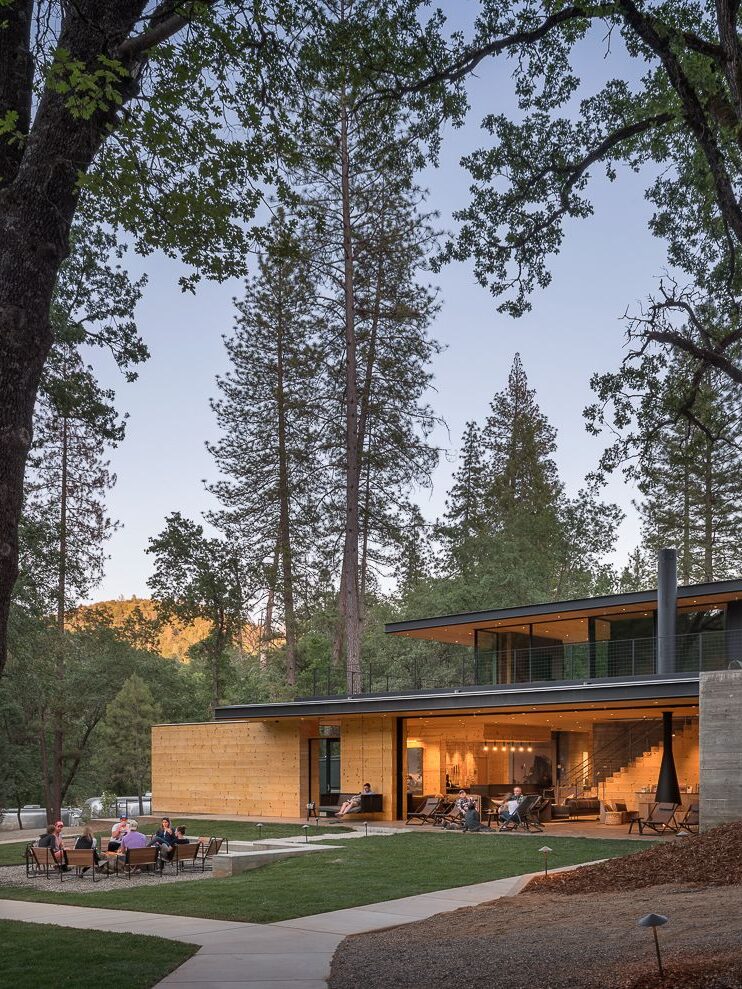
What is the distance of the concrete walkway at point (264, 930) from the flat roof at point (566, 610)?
13.0 metres

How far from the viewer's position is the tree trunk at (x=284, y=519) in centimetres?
4491

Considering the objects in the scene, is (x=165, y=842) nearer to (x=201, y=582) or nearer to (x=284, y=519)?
(x=284, y=519)

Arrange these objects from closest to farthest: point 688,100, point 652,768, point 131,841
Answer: point 688,100 < point 131,841 < point 652,768

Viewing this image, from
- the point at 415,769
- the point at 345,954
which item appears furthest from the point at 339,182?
the point at 345,954

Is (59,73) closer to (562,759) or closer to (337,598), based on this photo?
(562,759)

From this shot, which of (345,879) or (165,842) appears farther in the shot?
(165,842)

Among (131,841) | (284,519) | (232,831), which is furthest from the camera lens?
(284,519)

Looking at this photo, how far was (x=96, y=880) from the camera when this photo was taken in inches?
704

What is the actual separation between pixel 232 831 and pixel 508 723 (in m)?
11.6

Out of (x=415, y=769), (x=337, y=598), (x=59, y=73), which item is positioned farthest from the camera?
(x=337, y=598)

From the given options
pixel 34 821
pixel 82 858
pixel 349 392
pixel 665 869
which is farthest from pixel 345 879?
pixel 349 392

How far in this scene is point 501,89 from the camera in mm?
12852

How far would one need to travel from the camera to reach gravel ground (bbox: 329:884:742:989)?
8.28 metres

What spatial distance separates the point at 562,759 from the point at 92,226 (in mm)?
25341
